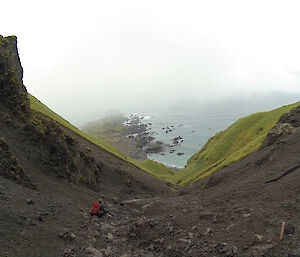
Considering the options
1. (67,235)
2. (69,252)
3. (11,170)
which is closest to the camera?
(69,252)

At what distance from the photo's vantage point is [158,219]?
2405cm

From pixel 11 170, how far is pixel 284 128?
111ft

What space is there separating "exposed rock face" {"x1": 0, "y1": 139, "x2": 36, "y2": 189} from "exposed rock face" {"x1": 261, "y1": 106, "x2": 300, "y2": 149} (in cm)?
3017

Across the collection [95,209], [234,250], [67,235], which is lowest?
[67,235]

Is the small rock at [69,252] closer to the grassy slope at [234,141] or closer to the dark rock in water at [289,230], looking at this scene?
the dark rock in water at [289,230]

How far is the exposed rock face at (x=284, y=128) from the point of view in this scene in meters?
42.2

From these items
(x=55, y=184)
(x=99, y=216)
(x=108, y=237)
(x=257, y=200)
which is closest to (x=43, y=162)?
(x=55, y=184)

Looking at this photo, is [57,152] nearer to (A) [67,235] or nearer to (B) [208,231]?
(A) [67,235]

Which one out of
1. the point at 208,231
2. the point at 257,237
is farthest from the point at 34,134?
the point at 257,237

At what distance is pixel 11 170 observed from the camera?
25.6 meters

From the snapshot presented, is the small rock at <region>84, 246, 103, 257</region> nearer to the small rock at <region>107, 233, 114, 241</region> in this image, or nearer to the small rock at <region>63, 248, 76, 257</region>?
the small rock at <region>63, 248, 76, 257</region>

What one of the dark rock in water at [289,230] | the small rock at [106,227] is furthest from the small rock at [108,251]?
the dark rock in water at [289,230]

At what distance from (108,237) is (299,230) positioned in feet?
40.4

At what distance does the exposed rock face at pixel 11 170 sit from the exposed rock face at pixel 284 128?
3017 centimetres
